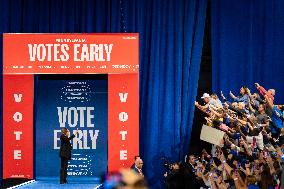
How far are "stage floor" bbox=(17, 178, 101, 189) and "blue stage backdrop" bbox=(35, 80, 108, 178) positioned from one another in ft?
0.37

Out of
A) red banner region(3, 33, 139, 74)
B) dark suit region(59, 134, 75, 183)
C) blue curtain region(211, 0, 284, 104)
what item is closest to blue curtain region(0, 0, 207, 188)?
blue curtain region(211, 0, 284, 104)

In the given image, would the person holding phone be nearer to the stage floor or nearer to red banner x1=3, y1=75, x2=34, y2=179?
the stage floor

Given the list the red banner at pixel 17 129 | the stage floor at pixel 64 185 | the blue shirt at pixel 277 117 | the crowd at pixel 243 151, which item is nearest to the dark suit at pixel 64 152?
the stage floor at pixel 64 185

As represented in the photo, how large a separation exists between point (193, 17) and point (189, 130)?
87.0 inches

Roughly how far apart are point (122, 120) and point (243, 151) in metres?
2.84

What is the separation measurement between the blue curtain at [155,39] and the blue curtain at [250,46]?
469mm

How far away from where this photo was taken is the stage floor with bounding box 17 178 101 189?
9.04m

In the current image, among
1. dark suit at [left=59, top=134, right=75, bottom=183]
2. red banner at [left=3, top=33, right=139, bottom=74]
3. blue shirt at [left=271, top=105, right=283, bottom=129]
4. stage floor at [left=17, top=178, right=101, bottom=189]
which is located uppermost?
red banner at [left=3, top=33, right=139, bottom=74]

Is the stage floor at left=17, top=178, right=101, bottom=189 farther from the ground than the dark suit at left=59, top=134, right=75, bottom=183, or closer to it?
closer to it

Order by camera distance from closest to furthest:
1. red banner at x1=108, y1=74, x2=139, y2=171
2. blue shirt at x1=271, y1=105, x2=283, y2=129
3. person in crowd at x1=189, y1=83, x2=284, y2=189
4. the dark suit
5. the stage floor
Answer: person in crowd at x1=189, y1=83, x2=284, y2=189 → blue shirt at x1=271, y1=105, x2=283, y2=129 → the stage floor → the dark suit → red banner at x1=108, y1=74, x2=139, y2=171

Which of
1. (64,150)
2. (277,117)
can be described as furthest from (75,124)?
(277,117)

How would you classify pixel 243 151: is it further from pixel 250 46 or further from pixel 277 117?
pixel 250 46

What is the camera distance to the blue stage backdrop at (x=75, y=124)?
31.9 ft

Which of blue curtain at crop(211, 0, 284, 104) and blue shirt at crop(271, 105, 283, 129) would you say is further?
blue curtain at crop(211, 0, 284, 104)
